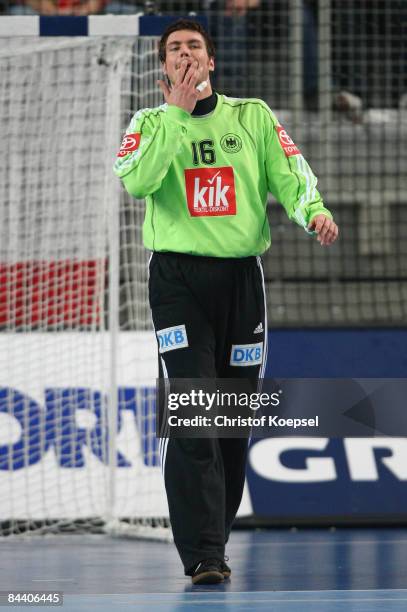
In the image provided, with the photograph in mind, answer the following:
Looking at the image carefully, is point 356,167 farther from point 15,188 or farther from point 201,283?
point 201,283

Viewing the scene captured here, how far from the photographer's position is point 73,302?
22.9 feet

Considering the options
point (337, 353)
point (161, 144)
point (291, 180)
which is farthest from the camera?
point (337, 353)

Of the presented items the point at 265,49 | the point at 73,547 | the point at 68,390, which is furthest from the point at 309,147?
the point at 73,547

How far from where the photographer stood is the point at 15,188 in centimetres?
712

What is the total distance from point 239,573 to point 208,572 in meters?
0.47

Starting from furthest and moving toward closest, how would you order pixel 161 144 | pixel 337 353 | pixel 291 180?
pixel 337 353 → pixel 291 180 → pixel 161 144

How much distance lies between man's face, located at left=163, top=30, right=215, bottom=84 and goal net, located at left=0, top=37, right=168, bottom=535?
7.21ft

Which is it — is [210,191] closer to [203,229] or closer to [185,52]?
[203,229]

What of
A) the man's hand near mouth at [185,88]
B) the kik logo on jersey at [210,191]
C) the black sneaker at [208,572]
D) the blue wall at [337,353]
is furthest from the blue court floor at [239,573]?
the man's hand near mouth at [185,88]

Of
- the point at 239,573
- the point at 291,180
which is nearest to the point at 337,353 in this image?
the point at 239,573

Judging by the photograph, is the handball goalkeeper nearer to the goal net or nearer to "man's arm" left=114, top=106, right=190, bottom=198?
"man's arm" left=114, top=106, right=190, bottom=198

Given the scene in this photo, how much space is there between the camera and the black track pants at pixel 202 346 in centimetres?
445

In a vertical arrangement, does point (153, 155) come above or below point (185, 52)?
below

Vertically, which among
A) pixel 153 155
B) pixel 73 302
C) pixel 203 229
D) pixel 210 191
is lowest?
pixel 73 302
